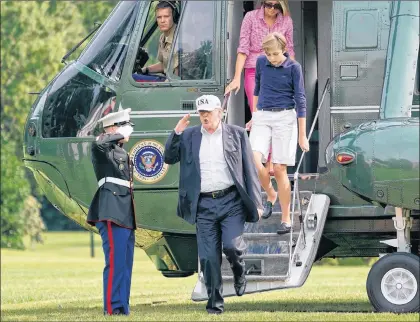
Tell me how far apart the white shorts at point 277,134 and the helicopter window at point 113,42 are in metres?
2.05

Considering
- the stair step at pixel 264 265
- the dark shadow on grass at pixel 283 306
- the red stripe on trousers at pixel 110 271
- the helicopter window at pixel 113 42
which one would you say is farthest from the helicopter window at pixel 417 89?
the red stripe on trousers at pixel 110 271

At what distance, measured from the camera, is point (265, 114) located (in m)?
13.0

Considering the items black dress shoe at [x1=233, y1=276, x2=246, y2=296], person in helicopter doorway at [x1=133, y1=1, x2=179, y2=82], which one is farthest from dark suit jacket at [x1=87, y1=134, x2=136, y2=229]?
person in helicopter doorway at [x1=133, y1=1, x2=179, y2=82]

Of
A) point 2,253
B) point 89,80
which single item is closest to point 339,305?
point 89,80

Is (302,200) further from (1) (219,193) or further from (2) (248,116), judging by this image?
(1) (219,193)

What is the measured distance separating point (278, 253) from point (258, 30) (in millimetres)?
2281

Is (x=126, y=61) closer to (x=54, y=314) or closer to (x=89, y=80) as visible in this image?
(x=89, y=80)

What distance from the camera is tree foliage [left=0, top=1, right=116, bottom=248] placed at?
4962 cm

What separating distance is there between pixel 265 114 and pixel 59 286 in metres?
10.8

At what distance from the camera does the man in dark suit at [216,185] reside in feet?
39.1

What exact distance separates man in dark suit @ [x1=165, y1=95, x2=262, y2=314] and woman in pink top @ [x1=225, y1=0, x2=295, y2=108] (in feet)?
5.36

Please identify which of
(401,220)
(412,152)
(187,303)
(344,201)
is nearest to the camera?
(412,152)

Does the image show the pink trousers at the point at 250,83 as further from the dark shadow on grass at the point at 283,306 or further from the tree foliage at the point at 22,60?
the tree foliage at the point at 22,60

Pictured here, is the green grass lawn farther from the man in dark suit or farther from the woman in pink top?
the woman in pink top
